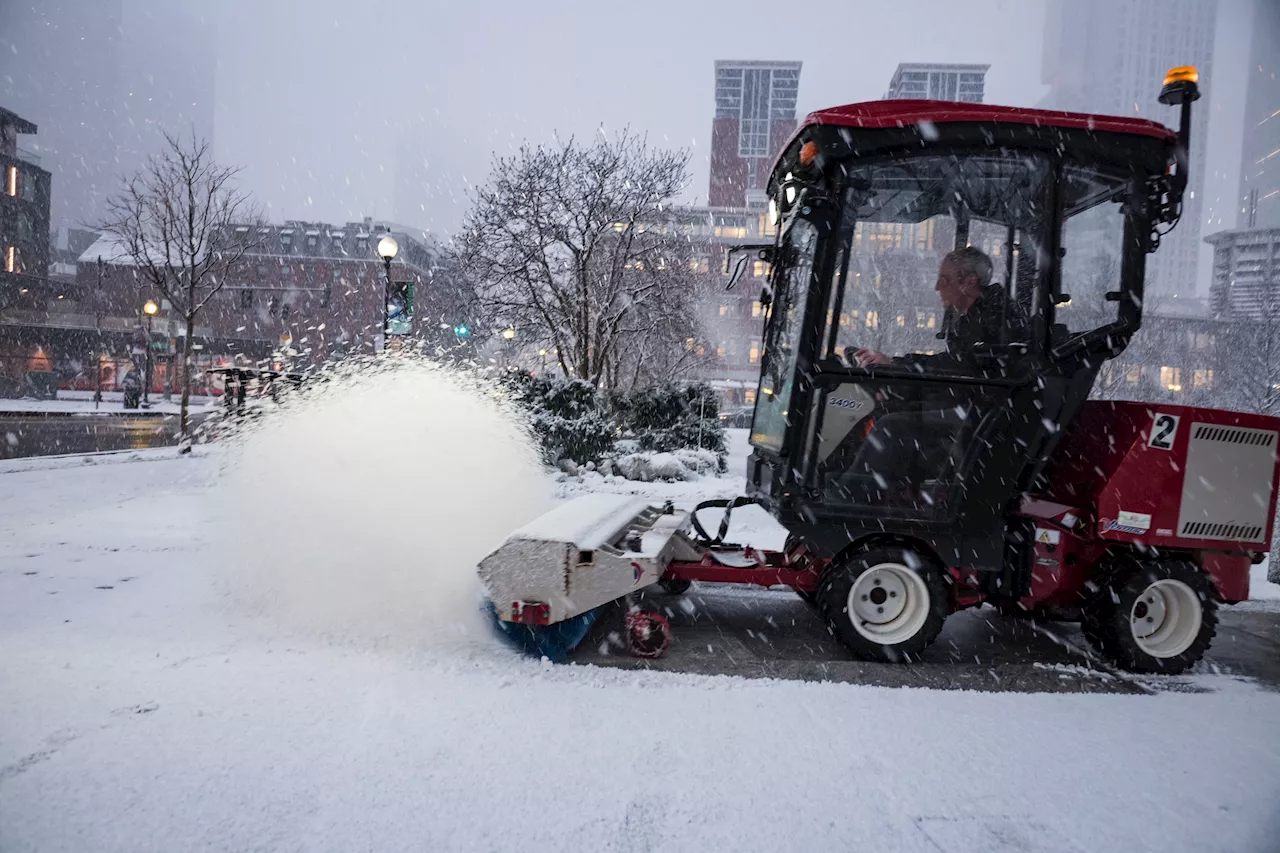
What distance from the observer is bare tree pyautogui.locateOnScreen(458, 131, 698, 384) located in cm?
1800

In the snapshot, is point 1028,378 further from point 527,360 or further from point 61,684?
point 527,360

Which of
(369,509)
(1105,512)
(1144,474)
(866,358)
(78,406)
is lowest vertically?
(78,406)

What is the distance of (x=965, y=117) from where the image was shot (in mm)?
4027

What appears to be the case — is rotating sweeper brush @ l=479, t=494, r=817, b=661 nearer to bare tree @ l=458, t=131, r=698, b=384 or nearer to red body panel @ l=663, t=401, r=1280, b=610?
red body panel @ l=663, t=401, r=1280, b=610

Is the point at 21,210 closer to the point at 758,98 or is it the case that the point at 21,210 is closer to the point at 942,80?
the point at 758,98

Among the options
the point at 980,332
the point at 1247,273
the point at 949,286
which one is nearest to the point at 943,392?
the point at 980,332

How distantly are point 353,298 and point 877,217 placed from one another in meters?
63.8

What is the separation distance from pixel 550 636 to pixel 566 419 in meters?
8.97

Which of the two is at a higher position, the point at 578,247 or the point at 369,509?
the point at 578,247

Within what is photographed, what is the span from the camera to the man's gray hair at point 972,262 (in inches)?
169

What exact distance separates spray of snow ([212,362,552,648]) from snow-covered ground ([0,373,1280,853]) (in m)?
0.02

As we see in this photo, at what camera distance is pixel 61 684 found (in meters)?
3.39

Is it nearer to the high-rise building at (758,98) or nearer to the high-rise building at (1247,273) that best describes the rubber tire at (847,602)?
the high-rise building at (1247,273)

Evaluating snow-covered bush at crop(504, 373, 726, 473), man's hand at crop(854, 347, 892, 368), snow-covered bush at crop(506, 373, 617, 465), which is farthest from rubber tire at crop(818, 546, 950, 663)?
snow-covered bush at crop(506, 373, 617, 465)
